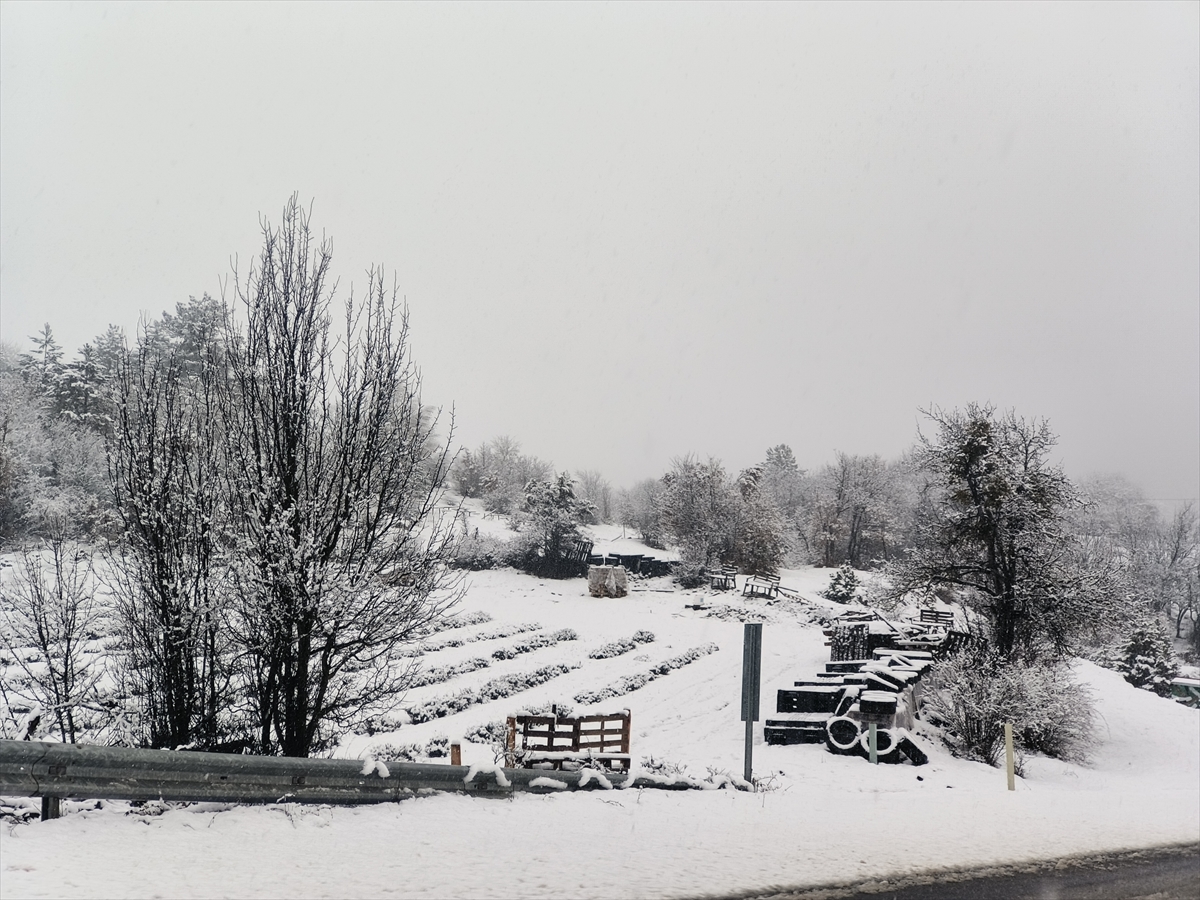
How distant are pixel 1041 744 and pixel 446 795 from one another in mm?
17909

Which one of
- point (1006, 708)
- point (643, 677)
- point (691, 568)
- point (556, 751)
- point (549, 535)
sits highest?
point (549, 535)

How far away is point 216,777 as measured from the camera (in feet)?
15.9

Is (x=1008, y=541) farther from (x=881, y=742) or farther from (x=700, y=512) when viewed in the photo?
(x=700, y=512)

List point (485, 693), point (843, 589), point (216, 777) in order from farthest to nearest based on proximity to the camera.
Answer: point (843, 589) < point (485, 693) < point (216, 777)

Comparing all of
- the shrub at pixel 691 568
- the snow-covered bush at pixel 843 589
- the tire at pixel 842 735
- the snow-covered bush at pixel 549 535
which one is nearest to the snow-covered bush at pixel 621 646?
the tire at pixel 842 735

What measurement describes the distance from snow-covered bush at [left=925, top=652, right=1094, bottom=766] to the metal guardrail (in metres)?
13.7

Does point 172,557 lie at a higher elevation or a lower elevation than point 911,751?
higher

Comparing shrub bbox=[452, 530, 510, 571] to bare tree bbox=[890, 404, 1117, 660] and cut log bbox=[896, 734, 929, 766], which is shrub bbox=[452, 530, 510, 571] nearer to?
bare tree bbox=[890, 404, 1117, 660]

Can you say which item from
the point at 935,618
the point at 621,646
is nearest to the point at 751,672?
the point at 621,646

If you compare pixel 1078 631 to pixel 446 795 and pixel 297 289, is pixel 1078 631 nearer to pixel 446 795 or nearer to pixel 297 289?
pixel 446 795

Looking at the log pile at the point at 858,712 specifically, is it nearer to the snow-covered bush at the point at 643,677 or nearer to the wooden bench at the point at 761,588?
the snow-covered bush at the point at 643,677

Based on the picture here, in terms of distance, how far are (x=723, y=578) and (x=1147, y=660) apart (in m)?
22.5

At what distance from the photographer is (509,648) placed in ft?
86.8

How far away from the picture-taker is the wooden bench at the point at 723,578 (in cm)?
4475
